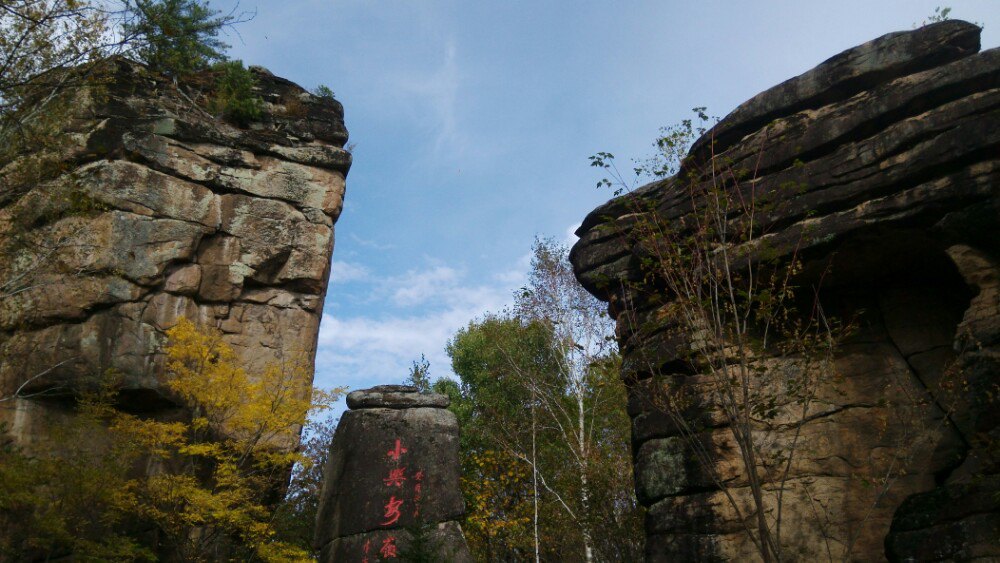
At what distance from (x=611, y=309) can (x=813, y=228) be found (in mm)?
3338

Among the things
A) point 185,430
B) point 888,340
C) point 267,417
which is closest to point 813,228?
point 888,340

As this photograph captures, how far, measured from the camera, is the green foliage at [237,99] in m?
17.3

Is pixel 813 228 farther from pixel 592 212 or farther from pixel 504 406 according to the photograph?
pixel 504 406

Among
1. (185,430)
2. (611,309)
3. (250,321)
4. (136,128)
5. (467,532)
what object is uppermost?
(136,128)

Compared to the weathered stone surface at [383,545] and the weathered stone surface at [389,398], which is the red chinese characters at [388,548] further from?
the weathered stone surface at [389,398]

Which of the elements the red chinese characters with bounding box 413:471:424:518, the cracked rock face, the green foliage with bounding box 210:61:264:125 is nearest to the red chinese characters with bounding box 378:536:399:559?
the red chinese characters with bounding box 413:471:424:518

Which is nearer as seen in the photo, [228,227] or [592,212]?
[592,212]

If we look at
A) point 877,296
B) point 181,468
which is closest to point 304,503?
point 181,468

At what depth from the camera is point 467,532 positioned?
1691 centimetres

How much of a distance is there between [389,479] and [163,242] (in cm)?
786

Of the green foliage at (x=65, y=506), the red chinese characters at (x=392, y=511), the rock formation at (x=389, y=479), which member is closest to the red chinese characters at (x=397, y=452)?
the rock formation at (x=389, y=479)

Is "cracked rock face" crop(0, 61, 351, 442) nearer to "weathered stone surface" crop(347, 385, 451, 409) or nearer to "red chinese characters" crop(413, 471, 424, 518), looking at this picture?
"weathered stone surface" crop(347, 385, 451, 409)

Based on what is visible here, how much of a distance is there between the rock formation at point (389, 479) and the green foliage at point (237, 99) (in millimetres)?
9632

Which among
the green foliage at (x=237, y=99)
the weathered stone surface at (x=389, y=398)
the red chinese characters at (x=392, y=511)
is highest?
the green foliage at (x=237, y=99)
